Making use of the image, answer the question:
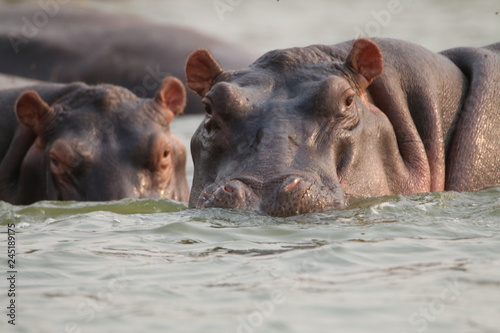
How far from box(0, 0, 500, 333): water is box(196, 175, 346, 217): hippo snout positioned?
0.21 feet

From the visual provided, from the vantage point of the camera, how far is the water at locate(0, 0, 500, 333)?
491cm

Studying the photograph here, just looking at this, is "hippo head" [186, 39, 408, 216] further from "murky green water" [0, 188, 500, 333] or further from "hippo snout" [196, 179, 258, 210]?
"murky green water" [0, 188, 500, 333]

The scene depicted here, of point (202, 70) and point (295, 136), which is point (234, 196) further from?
point (202, 70)

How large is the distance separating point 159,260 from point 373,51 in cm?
204

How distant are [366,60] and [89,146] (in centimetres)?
348

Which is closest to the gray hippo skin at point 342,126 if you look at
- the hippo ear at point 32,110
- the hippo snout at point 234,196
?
the hippo snout at point 234,196

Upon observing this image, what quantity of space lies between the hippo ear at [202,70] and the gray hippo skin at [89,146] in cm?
219

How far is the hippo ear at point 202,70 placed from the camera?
751 centimetres

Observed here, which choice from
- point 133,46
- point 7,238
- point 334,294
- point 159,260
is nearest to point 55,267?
point 159,260

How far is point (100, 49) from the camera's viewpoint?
17.8m

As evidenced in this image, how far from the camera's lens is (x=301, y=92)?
22.5ft

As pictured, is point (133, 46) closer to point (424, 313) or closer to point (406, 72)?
point (406, 72)

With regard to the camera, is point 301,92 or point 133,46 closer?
point 301,92

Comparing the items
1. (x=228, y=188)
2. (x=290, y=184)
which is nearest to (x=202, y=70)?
(x=228, y=188)
